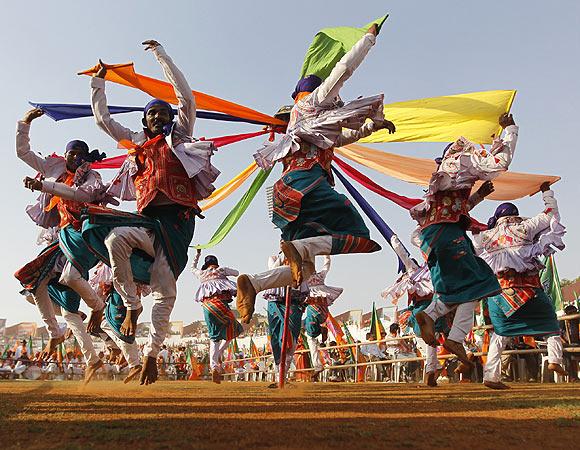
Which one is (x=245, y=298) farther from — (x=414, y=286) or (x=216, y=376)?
(x=216, y=376)

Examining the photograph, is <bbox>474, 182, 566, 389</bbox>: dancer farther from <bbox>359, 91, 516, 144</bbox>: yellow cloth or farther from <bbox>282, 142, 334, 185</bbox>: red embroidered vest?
<bbox>282, 142, 334, 185</bbox>: red embroidered vest

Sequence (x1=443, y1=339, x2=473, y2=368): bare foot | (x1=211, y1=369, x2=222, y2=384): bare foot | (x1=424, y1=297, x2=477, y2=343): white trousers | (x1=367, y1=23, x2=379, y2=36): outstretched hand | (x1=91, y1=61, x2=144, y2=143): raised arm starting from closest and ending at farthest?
(x1=367, y1=23, x2=379, y2=36): outstretched hand
(x1=91, y1=61, x2=144, y2=143): raised arm
(x1=443, y1=339, x2=473, y2=368): bare foot
(x1=424, y1=297, x2=477, y2=343): white trousers
(x1=211, y1=369, x2=222, y2=384): bare foot

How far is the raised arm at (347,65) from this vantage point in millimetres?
4395

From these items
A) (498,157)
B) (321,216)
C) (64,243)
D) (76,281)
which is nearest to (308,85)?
(321,216)

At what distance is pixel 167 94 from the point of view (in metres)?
7.05

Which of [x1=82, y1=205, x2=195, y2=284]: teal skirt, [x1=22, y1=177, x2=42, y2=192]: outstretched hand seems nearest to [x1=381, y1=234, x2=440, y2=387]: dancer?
[x1=82, y1=205, x2=195, y2=284]: teal skirt

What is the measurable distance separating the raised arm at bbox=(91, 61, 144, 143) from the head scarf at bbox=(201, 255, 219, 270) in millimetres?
5328

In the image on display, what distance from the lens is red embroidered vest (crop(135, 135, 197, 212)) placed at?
4461 millimetres

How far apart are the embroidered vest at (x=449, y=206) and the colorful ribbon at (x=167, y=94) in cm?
268

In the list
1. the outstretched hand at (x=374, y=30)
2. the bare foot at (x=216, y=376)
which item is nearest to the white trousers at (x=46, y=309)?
the bare foot at (x=216, y=376)

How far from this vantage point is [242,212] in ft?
28.8

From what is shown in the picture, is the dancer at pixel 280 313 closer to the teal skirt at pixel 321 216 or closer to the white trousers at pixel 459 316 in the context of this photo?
the white trousers at pixel 459 316

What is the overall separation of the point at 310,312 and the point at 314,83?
5.91 m

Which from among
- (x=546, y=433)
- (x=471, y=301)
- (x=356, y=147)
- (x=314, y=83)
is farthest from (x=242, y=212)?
(x=546, y=433)
